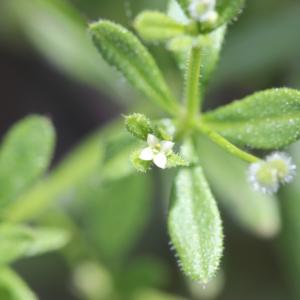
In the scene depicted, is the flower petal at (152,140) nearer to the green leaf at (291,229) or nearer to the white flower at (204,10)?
the white flower at (204,10)

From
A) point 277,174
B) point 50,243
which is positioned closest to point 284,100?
point 277,174

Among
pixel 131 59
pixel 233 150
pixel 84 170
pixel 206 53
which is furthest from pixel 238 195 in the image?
pixel 233 150

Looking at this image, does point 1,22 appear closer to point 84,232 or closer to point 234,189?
point 84,232

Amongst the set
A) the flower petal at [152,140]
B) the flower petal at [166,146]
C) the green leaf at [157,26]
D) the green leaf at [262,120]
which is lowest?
the flower petal at [166,146]

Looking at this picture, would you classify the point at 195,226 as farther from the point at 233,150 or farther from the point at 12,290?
the point at 12,290

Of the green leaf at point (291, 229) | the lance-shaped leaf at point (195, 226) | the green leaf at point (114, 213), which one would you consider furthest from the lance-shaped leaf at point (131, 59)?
the green leaf at point (291, 229)

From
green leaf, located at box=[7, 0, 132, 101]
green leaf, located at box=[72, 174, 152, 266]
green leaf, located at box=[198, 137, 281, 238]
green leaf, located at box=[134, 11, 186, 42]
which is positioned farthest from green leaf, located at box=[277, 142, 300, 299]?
green leaf, located at box=[134, 11, 186, 42]
